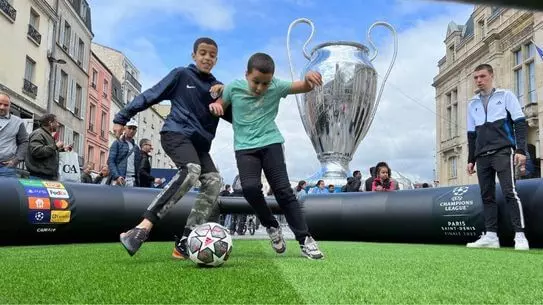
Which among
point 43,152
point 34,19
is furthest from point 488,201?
point 34,19

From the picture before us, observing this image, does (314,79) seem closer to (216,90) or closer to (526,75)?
(216,90)

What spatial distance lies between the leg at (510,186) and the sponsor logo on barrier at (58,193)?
4.85m

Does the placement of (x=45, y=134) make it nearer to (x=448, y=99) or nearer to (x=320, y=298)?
(x=320, y=298)

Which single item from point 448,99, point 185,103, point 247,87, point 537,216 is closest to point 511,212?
point 537,216

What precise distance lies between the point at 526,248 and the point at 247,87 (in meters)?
3.33

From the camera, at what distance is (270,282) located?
7.99 ft

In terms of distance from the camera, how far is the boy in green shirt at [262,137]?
3838 millimetres

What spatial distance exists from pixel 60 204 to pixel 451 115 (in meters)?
40.3

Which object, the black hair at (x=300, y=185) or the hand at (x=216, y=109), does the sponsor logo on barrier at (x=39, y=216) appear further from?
the black hair at (x=300, y=185)

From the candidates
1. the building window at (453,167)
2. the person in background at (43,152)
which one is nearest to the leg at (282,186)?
the person in background at (43,152)

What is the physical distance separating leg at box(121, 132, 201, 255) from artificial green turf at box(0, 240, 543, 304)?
372 mm

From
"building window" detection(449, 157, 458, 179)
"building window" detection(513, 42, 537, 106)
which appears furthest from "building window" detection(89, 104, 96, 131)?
"building window" detection(449, 157, 458, 179)

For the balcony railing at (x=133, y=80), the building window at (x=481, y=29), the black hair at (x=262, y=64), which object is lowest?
the black hair at (x=262, y=64)

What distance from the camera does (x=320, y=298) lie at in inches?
78.2
